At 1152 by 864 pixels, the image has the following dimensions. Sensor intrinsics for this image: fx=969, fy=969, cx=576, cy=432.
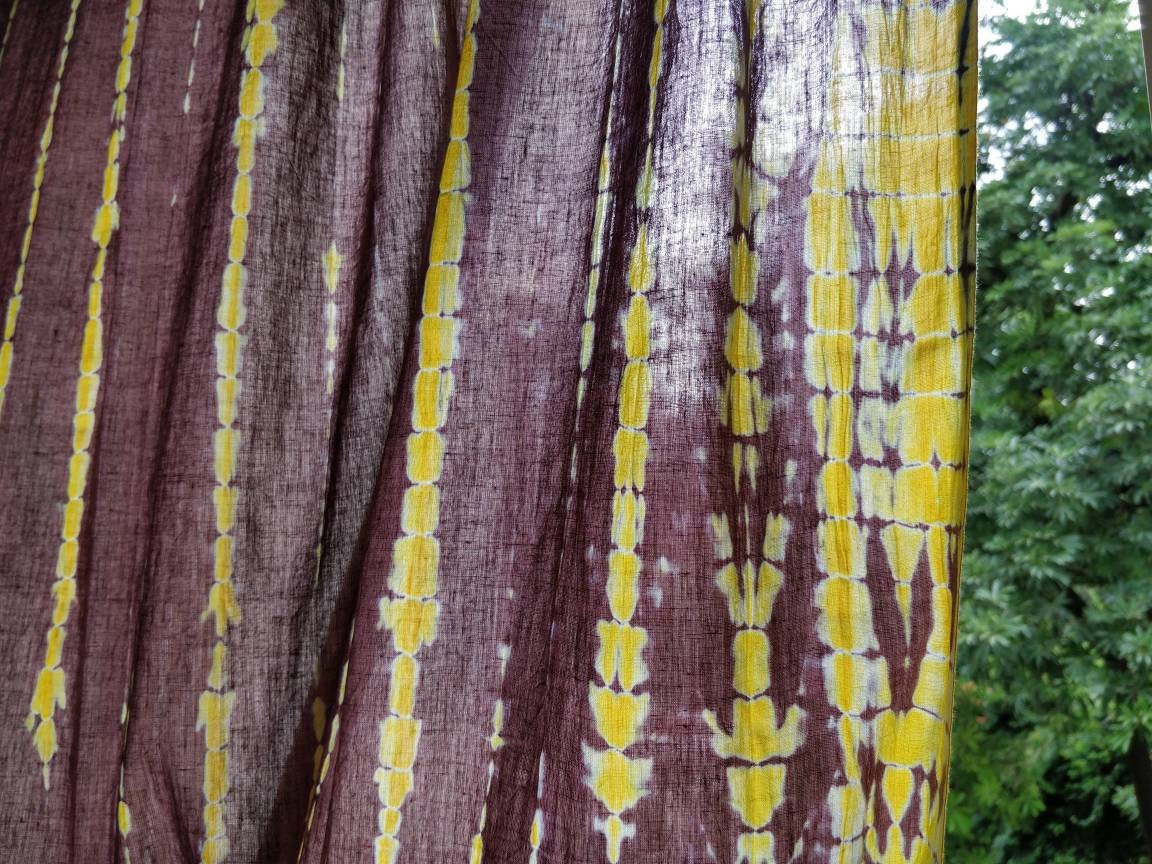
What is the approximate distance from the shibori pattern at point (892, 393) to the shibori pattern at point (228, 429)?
0.49m

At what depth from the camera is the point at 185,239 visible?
2.96ft

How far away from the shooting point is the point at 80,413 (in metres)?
0.90

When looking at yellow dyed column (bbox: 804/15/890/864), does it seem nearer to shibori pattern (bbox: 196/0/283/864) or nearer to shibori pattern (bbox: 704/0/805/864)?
shibori pattern (bbox: 704/0/805/864)

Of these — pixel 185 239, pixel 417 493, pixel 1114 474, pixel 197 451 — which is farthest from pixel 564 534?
pixel 1114 474

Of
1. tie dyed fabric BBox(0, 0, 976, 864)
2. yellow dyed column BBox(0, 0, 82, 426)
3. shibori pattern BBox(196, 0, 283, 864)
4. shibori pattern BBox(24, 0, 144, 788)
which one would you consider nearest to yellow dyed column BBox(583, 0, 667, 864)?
tie dyed fabric BBox(0, 0, 976, 864)

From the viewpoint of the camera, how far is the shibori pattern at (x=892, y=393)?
0.65m

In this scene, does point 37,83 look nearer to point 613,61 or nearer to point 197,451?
point 197,451

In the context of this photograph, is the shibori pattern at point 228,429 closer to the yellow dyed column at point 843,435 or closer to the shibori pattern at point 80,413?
the shibori pattern at point 80,413

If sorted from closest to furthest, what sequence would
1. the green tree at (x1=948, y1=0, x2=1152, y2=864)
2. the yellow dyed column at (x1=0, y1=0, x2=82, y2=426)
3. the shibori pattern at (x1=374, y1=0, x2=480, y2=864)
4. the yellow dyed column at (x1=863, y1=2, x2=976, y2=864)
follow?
1. the yellow dyed column at (x1=863, y1=2, x2=976, y2=864)
2. the shibori pattern at (x1=374, y1=0, x2=480, y2=864)
3. the yellow dyed column at (x1=0, y1=0, x2=82, y2=426)
4. the green tree at (x1=948, y1=0, x2=1152, y2=864)

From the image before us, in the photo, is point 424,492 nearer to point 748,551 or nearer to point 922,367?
point 748,551

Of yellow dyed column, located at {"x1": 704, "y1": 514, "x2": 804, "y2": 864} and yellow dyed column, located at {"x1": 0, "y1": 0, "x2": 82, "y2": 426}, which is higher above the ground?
yellow dyed column, located at {"x1": 0, "y1": 0, "x2": 82, "y2": 426}

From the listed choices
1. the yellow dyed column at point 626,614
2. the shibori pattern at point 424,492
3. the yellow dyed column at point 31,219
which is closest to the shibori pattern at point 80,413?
the yellow dyed column at point 31,219

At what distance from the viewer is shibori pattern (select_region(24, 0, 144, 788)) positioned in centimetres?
85

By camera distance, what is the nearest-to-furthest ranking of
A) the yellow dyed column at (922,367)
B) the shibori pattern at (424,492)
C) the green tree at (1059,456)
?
the yellow dyed column at (922,367) < the shibori pattern at (424,492) < the green tree at (1059,456)
